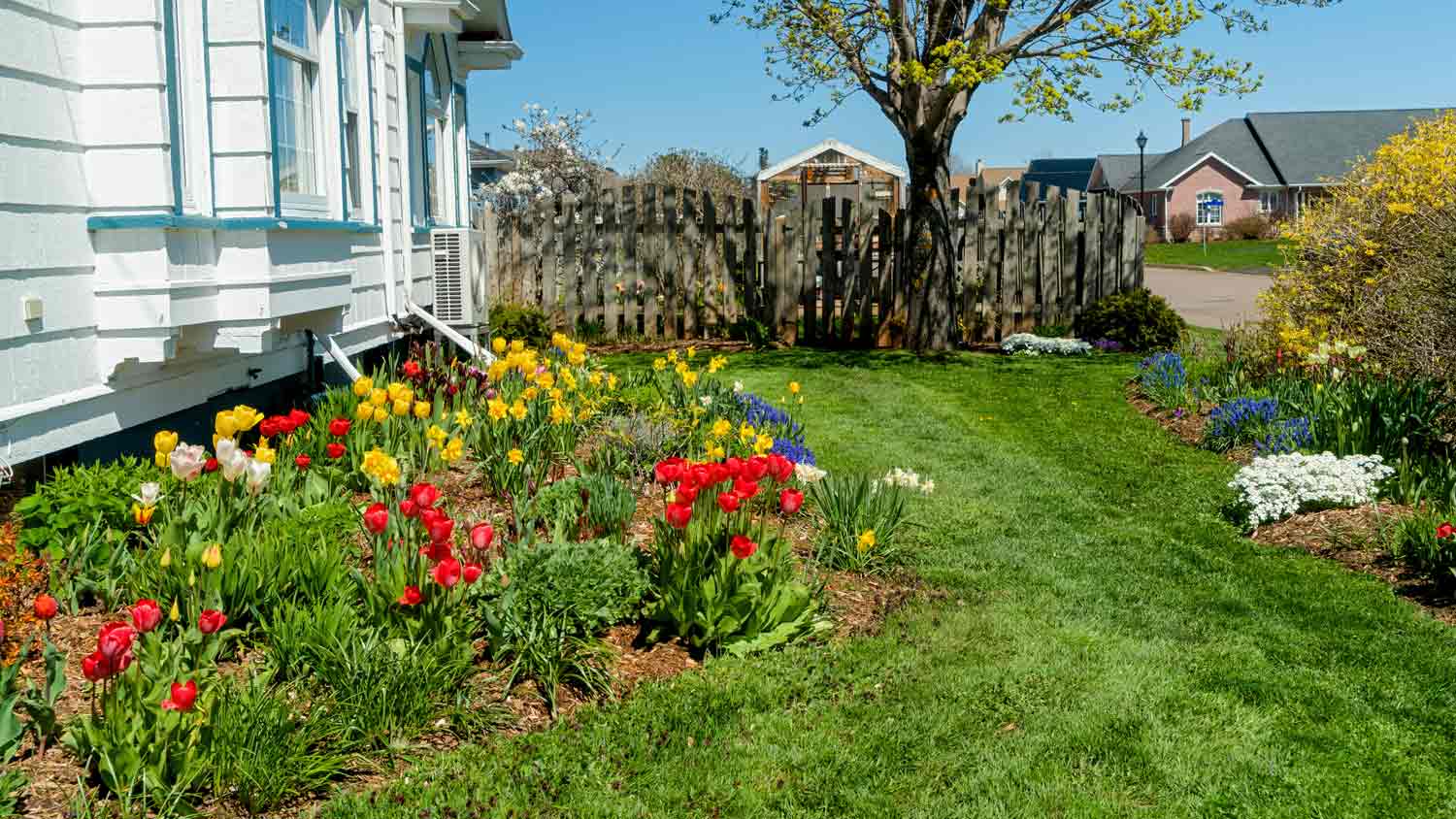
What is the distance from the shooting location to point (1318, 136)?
66.4m

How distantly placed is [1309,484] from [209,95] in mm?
6275

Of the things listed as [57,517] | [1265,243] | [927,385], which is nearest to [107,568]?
[57,517]

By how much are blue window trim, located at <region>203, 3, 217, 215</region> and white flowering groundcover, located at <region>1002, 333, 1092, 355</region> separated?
35.4 feet

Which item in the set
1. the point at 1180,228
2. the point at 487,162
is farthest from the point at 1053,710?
the point at 1180,228

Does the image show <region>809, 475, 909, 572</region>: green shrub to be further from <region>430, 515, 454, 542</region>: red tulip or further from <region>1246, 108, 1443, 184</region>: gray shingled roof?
<region>1246, 108, 1443, 184</region>: gray shingled roof

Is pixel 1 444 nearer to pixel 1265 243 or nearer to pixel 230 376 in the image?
pixel 230 376

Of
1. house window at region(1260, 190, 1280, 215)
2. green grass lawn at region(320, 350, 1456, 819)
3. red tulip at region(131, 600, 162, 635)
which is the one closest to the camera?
red tulip at region(131, 600, 162, 635)

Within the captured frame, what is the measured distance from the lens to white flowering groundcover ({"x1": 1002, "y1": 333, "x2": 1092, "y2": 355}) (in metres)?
15.3

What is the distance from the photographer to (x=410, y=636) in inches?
182

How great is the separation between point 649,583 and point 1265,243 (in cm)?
5598

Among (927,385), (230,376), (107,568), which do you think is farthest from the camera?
(927,385)

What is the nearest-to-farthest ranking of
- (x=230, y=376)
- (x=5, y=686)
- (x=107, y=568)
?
(x=5, y=686) → (x=107, y=568) → (x=230, y=376)

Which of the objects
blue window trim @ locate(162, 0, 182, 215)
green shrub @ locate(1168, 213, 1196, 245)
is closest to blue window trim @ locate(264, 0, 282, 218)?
blue window trim @ locate(162, 0, 182, 215)

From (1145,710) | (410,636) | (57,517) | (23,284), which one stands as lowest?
(1145,710)
